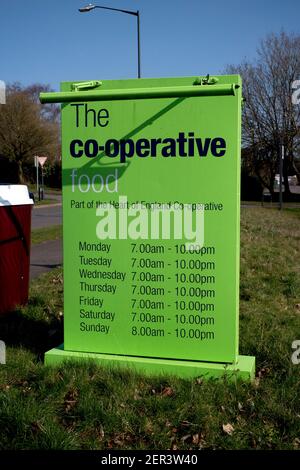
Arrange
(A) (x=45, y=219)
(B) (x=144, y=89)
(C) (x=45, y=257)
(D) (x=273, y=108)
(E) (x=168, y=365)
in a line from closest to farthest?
(B) (x=144, y=89) < (E) (x=168, y=365) < (C) (x=45, y=257) < (A) (x=45, y=219) < (D) (x=273, y=108)

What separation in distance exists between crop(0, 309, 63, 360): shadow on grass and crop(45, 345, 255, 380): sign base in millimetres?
369

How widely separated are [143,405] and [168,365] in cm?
43

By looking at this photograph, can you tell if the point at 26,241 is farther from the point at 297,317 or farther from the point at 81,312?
the point at 297,317

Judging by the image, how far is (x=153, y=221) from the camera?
3850 mm

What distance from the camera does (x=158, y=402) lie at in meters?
3.46

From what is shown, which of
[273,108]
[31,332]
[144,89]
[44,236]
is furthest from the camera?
[273,108]

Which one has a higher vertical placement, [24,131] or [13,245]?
[24,131]

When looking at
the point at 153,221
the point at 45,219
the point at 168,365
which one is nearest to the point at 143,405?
the point at 168,365

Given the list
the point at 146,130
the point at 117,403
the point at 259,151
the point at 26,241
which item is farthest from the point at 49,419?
the point at 259,151

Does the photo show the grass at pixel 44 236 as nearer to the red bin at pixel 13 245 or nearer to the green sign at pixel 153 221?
the red bin at pixel 13 245

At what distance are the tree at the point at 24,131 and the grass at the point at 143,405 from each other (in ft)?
143

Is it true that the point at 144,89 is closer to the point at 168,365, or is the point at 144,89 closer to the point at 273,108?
the point at 168,365

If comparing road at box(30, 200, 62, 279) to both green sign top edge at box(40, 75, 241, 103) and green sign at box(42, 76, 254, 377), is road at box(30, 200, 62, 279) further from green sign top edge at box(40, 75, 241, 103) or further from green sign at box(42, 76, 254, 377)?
green sign top edge at box(40, 75, 241, 103)

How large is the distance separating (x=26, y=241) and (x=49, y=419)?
8.91ft
